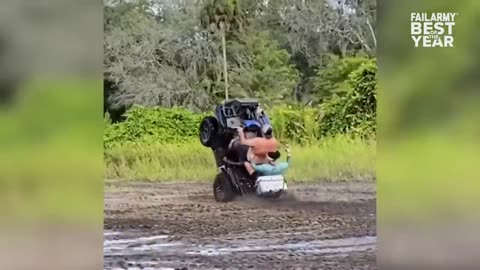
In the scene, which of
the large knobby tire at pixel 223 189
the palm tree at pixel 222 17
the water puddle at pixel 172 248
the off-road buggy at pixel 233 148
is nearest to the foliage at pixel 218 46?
the palm tree at pixel 222 17

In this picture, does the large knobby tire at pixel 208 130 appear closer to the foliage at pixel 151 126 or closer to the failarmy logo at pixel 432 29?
the foliage at pixel 151 126

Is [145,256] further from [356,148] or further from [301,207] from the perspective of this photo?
[356,148]

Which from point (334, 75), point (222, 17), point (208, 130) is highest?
point (222, 17)

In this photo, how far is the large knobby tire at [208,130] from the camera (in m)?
5.75

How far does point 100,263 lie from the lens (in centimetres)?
569

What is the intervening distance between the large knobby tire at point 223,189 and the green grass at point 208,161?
56mm

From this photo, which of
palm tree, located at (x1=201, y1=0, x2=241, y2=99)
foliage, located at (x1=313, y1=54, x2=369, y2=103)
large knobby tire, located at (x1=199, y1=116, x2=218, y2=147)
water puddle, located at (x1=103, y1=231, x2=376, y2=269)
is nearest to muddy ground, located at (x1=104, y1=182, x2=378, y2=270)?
water puddle, located at (x1=103, y1=231, x2=376, y2=269)

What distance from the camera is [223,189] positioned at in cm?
575

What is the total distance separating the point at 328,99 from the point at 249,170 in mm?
823

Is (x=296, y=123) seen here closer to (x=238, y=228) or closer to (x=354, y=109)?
(x=354, y=109)

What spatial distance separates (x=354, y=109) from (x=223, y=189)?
46.7 inches

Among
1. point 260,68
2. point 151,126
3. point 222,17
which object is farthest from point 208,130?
point 222,17

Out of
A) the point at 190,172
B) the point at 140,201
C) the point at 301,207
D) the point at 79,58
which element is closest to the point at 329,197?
the point at 301,207

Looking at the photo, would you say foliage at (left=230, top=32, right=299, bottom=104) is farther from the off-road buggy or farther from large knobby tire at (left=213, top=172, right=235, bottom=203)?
large knobby tire at (left=213, top=172, right=235, bottom=203)
